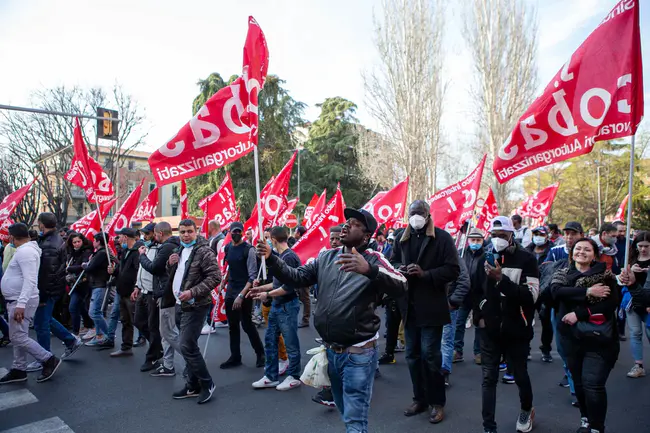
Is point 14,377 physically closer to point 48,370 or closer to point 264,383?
point 48,370

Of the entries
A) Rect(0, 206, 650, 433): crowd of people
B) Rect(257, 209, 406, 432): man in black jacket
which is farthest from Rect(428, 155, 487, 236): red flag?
Rect(257, 209, 406, 432): man in black jacket

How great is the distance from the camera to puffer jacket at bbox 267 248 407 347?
3.42 m

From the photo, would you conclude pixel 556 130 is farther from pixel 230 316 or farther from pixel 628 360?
pixel 230 316

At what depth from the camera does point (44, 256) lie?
6953 mm

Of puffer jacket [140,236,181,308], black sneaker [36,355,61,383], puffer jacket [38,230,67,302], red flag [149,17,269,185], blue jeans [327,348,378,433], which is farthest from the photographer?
puffer jacket [38,230,67,302]

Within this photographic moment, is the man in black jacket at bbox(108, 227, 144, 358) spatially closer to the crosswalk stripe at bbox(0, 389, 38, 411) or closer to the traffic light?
the crosswalk stripe at bbox(0, 389, 38, 411)

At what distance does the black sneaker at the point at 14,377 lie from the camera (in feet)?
20.4

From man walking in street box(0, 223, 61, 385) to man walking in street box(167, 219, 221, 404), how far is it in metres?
1.83

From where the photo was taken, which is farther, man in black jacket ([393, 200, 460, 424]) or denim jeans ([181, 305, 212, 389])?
denim jeans ([181, 305, 212, 389])

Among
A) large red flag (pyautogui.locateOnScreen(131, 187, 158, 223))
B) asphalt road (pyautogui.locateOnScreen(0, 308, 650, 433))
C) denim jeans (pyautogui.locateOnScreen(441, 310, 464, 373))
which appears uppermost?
large red flag (pyautogui.locateOnScreen(131, 187, 158, 223))

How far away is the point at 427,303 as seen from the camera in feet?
15.6

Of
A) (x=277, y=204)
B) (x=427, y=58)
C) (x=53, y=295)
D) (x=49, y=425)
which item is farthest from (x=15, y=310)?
(x=427, y=58)

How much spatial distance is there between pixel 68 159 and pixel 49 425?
27.0 m

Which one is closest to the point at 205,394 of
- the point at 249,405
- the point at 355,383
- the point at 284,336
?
the point at 249,405
